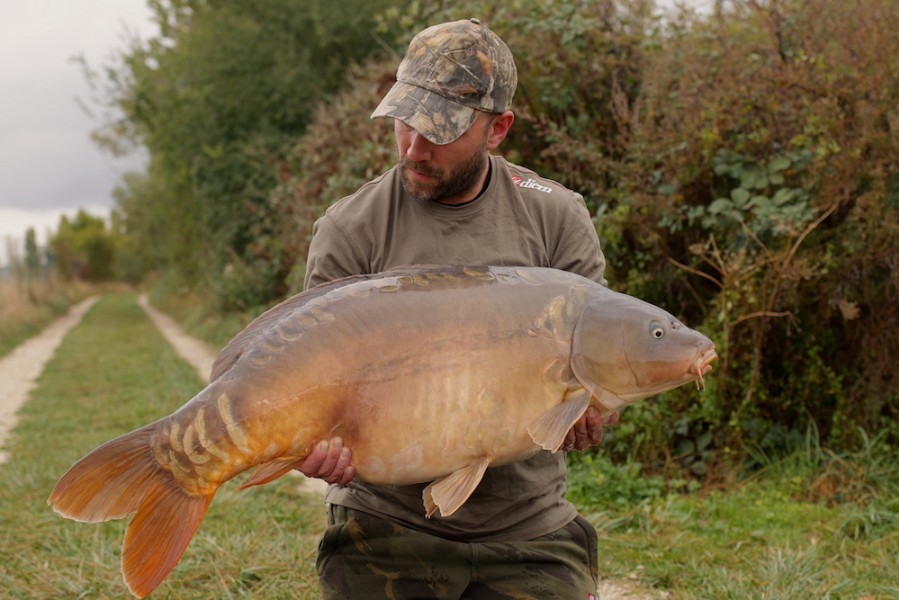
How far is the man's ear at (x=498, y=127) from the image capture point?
280cm

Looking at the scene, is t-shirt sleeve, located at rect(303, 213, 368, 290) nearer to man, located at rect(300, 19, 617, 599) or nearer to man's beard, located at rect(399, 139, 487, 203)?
man, located at rect(300, 19, 617, 599)

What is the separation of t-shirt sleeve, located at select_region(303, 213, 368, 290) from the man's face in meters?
0.25

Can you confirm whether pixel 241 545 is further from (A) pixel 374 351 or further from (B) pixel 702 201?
(B) pixel 702 201

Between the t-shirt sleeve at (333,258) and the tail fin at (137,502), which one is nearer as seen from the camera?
the tail fin at (137,502)

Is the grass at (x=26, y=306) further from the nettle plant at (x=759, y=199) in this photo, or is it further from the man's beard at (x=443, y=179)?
the man's beard at (x=443, y=179)

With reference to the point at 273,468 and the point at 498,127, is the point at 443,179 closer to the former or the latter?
the point at 498,127

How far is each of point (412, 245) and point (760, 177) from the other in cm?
347

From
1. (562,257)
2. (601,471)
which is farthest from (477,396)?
(601,471)

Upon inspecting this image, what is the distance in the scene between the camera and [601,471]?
5262 mm

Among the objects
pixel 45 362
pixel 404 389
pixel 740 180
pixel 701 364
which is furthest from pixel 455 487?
pixel 45 362

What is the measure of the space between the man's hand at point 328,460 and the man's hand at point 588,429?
57 centimetres

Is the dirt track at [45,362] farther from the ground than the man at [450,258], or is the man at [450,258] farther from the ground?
the man at [450,258]

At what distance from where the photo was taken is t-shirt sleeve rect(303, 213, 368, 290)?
9.00 feet

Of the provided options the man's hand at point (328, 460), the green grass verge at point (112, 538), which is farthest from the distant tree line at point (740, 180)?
the man's hand at point (328, 460)
